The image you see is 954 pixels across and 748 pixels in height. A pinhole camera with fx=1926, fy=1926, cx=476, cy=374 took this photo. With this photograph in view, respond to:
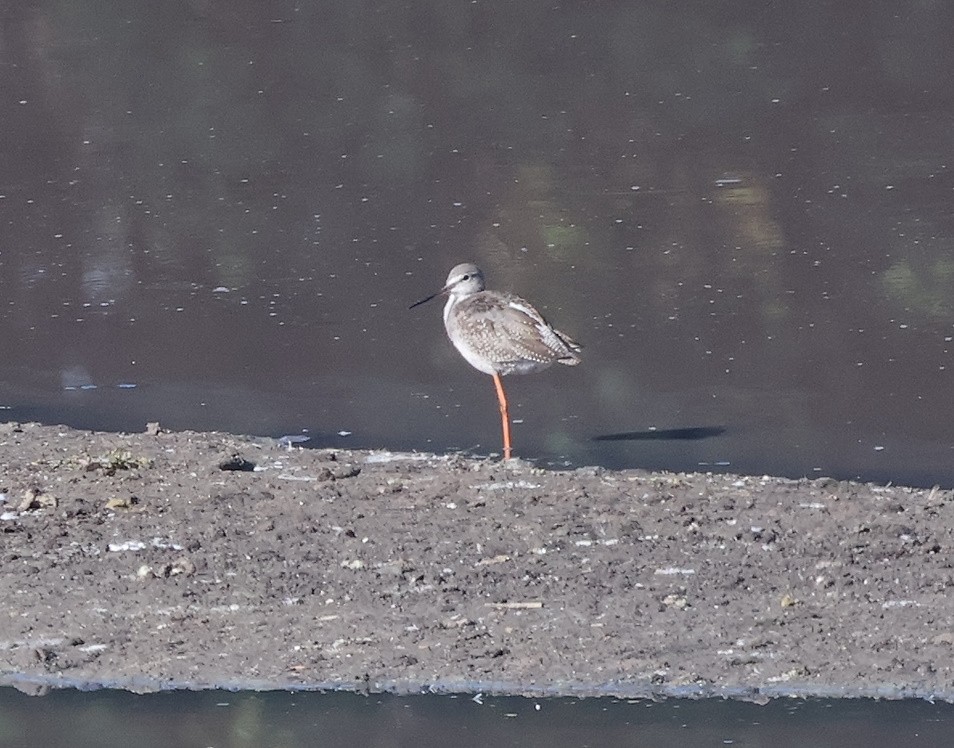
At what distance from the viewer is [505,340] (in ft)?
28.2

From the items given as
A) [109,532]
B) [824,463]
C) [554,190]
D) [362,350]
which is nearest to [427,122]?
[554,190]

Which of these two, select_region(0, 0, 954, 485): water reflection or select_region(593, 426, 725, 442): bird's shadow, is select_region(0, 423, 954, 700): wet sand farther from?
select_region(0, 0, 954, 485): water reflection

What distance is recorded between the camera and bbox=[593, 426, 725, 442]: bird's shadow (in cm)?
848

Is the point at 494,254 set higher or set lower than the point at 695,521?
higher

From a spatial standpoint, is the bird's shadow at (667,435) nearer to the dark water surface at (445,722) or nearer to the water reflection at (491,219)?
the water reflection at (491,219)

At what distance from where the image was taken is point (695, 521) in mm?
7027

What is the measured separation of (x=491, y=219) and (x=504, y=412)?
3865 millimetres

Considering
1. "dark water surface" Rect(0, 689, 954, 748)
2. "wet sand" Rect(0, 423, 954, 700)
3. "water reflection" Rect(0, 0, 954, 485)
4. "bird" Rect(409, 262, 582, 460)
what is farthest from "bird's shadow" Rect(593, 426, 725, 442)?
"dark water surface" Rect(0, 689, 954, 748)

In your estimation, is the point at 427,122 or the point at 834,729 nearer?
the point at 834,729

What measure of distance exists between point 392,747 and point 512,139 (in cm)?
837

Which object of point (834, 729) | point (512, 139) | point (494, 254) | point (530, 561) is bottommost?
point (834, 729)

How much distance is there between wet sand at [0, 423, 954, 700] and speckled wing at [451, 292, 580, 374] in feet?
2.38

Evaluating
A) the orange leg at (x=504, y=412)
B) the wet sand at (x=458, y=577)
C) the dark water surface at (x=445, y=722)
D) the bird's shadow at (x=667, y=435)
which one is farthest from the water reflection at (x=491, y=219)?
the dark water surface at (x=445, y=722)

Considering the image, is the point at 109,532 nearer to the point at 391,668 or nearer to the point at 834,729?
the point at 391,668
